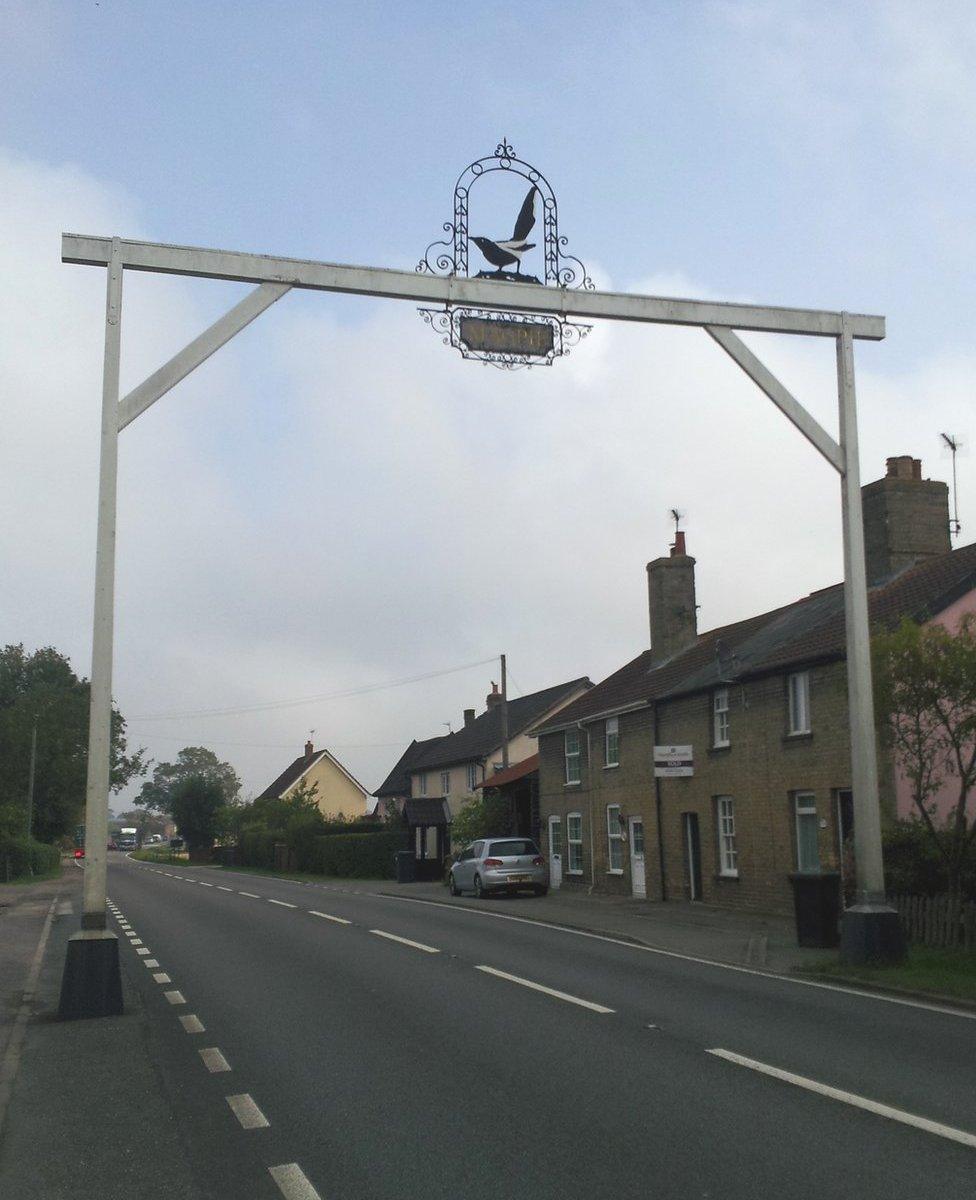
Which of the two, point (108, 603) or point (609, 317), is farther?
point (609, 317)

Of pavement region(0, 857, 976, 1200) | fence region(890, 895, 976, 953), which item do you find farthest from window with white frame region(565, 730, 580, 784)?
pavement region(0, 857, 976, 1200)

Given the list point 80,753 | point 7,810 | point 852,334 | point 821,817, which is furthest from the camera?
point 80,753

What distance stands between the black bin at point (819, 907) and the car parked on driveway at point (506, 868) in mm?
14290

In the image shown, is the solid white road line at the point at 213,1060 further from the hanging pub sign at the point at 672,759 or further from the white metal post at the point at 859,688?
the hanging pub sign at the point at 672,759

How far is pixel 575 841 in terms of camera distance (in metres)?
35.1

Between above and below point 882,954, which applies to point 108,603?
above

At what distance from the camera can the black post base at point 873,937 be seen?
45.9 feet

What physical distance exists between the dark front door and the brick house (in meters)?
0.04

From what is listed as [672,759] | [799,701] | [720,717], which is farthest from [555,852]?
[799,701]

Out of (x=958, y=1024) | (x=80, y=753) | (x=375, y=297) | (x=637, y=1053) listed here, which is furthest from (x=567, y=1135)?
(x=80, y=753)

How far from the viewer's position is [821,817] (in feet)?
73.2

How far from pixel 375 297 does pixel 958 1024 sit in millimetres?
9128

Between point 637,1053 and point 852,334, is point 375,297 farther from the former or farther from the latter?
point 637,1053

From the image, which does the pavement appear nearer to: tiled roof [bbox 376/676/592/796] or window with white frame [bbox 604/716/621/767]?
window with white frame [bbox 604/716/621/767]
